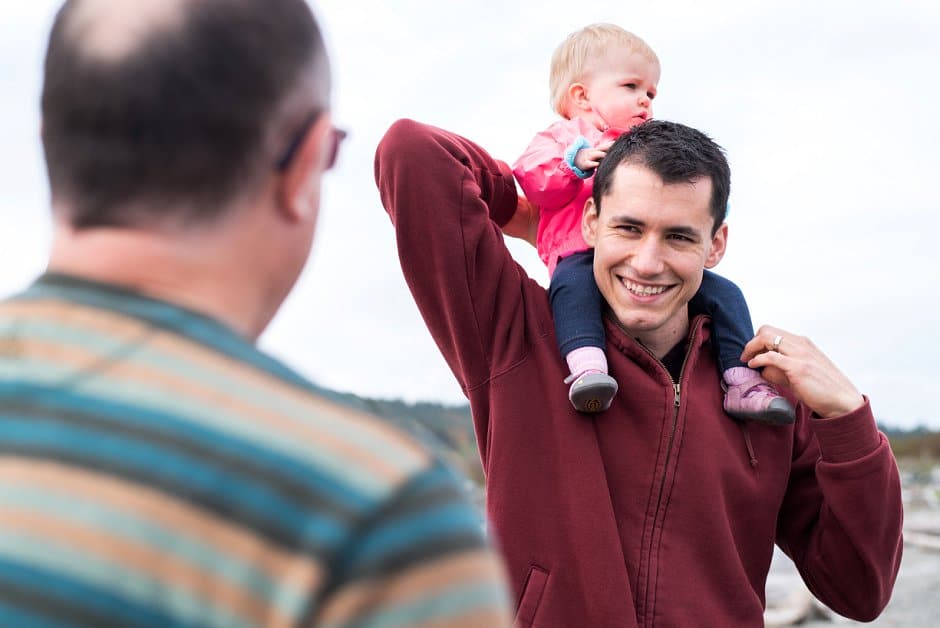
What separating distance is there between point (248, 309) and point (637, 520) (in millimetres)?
1774

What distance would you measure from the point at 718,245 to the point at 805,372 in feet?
1.46

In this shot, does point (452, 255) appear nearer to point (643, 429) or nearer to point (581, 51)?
point (643, 429)

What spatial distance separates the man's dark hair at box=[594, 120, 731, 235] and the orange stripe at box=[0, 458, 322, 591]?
2.14 m

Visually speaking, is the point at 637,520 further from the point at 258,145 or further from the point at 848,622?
the point at 848,622

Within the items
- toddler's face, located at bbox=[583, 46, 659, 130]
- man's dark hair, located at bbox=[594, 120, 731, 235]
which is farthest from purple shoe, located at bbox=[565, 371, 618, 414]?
toddler's face, located at bbox=[583, 46, 659, 130]

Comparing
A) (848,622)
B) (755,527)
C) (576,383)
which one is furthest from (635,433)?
(848,622)

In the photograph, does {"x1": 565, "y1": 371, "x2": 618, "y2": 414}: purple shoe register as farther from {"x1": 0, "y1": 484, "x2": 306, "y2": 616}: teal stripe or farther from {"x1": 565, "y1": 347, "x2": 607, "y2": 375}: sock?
{"x1": 0, "y1": 484, "x2": 306, "y2": 616}: teal stripe

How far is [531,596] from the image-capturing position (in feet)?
8.52

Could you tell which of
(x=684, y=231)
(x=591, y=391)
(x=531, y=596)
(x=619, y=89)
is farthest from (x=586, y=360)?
(x=619, y=89)

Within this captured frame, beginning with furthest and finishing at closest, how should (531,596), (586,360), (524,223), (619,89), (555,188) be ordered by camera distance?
(619,89) → (524,223) → (555,188) → (586,360) → (531,596)

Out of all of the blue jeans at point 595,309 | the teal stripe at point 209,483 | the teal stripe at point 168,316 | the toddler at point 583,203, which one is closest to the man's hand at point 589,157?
the toddler at point 583,203

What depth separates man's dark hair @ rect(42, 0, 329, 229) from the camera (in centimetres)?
102

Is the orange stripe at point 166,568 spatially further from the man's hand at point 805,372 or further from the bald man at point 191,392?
the man's hand at point 805,372

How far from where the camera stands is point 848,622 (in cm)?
691
